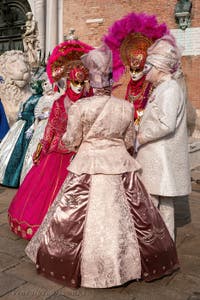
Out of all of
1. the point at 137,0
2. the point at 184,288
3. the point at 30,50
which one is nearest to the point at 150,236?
the point at 184,288

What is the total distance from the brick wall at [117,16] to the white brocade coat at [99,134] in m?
7.64

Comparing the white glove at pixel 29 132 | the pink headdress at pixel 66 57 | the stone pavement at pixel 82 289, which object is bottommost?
the stone pavement at pixel 82 289

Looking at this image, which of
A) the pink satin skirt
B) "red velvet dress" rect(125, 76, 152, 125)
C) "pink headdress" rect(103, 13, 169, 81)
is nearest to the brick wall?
"red velvet dress" rect(125, 76, 152, 125)

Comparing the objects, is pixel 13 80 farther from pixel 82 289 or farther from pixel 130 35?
pixel 82 289

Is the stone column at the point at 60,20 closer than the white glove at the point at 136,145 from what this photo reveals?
No

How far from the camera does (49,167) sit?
3734 mm

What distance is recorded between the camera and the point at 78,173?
8.92 feet

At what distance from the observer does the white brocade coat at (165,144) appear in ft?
9.36

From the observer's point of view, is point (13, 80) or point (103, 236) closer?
point (103, 236)

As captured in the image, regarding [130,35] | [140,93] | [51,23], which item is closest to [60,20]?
[51,23]

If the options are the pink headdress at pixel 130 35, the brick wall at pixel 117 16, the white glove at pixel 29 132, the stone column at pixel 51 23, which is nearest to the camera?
the pink headdress at pixel 130 35

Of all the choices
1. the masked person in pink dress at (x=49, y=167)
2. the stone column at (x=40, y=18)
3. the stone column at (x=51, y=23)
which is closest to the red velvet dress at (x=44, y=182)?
the masked person in pink dress at (x=49, y=167)

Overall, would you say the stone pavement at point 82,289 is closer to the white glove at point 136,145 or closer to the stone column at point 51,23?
the white glove at point 136,145

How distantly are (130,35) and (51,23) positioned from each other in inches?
358
